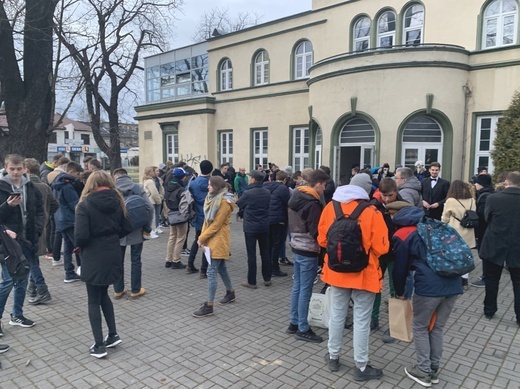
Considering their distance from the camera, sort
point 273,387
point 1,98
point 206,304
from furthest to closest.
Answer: point 1,98, point 206,304, point 273,387

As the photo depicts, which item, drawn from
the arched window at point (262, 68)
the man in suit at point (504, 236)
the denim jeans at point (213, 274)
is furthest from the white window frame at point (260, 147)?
the man in suit at point (504, 236)

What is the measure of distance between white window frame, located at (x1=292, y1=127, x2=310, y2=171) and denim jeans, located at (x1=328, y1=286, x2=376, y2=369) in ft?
46.9

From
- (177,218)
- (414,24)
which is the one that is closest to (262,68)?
(414,24)

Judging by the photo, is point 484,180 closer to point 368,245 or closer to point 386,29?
point 368,245

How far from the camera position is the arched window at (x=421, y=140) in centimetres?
1298

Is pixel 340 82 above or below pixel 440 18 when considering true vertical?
below

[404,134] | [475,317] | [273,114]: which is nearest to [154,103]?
[273,114]

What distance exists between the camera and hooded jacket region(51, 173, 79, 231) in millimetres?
6234

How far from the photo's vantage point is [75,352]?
4.08 metres

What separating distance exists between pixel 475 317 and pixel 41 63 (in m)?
11.3

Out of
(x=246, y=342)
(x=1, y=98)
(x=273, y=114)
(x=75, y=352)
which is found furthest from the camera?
(x=273, y=114)

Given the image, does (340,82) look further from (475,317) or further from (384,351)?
(384,351)

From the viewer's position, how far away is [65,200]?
6238mm

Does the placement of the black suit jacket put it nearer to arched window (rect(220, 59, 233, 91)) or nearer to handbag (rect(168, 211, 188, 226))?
handbag (rect(168, 211, 188, 226))
